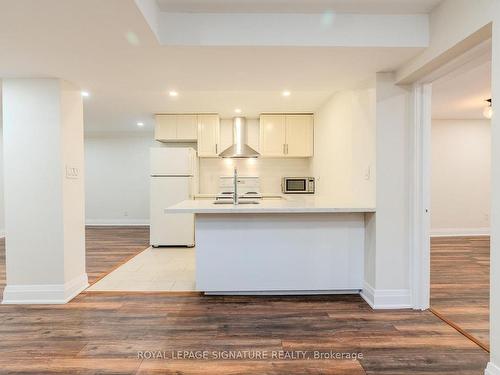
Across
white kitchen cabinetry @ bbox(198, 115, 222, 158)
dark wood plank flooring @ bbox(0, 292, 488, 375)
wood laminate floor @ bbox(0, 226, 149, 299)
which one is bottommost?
dark wood plank flooring @ bbox(0, 292, 488, 375)

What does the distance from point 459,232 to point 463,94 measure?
294 centimetres

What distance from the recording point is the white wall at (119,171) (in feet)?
23.7

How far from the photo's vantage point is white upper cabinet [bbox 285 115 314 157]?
555 centimetres

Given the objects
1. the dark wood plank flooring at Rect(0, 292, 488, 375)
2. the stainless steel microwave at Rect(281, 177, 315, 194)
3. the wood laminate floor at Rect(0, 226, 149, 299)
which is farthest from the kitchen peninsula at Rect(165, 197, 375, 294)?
the stainless steel microwave at Rect(281, 177, 315, 194)

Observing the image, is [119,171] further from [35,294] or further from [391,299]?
[391,299]

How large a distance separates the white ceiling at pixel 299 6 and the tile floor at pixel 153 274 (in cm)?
257

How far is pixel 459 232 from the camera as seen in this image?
5844 millimetres

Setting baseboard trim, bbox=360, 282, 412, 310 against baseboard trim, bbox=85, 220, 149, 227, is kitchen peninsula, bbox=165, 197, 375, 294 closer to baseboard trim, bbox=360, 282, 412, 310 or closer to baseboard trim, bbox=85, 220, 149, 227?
baseboard trim, bbox=360, 282, 412, 310

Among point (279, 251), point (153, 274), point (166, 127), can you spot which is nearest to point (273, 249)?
point (279, 251)

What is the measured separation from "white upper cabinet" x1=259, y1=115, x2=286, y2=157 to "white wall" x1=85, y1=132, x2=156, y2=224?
9.89 feet

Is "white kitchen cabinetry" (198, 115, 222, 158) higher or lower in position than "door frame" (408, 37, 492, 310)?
higher

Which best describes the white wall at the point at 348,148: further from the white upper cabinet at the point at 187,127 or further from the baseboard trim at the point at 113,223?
the baseboard trim at the point at 113,223

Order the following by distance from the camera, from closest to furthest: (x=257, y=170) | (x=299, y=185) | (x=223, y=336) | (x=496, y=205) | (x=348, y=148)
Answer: (x=496, y=205), (x=223, y=336), (x=348, y=148), (x=299, y=185), (x=257, y=170)

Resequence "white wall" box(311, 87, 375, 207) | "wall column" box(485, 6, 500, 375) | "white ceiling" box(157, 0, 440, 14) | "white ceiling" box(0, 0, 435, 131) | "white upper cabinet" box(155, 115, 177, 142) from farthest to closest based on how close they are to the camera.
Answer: "white upper cabinet" box(155, 115, 177, 142)
"white wall" box(311, 87, 375, 207)
"white ceiling" box(157, 0, 440, 14)
"white ceiling" box(0, 0, 435, 131)
"wall column" box(485, 6, 500, 375)
